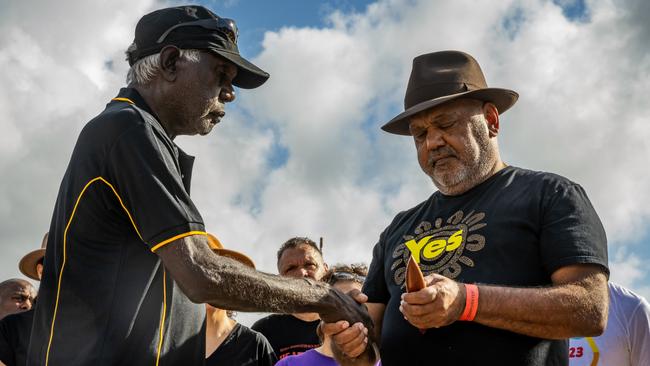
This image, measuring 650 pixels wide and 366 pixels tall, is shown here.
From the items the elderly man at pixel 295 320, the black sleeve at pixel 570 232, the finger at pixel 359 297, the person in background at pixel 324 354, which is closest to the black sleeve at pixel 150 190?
the finger at pixel 359 297

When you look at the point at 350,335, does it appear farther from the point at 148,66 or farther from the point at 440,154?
the point at 148,66

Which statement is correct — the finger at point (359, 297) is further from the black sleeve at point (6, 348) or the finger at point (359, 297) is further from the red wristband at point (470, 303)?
the black sleeve at point (6, 348)

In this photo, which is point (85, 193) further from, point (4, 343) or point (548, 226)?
point (4, 343)

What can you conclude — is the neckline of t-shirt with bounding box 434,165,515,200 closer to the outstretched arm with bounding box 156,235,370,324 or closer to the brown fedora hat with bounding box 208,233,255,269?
the outstretched arm with bounding box 156,235,370,324

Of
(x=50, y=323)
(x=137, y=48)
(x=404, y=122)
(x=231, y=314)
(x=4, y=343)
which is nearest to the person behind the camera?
(x=50, y=323)

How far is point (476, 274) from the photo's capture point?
11.4ft

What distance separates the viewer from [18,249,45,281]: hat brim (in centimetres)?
760

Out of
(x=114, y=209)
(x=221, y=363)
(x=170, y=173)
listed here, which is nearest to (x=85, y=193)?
(x=114, y=209)

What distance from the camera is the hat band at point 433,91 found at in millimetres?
4039

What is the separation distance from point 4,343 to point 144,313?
3258 millimetres

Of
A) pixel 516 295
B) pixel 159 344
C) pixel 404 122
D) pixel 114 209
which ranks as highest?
pixel 404 122

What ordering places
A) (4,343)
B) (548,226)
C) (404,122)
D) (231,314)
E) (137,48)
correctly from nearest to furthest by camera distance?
(548,226), (137,48), (404,122), (4,343), (231,314)

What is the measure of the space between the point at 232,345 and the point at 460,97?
310 cm

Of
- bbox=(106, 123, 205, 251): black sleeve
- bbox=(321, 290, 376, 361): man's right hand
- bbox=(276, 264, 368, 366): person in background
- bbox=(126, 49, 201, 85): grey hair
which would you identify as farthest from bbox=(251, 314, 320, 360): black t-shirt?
bbox=(106, 123, 205, 251): black sleeve
